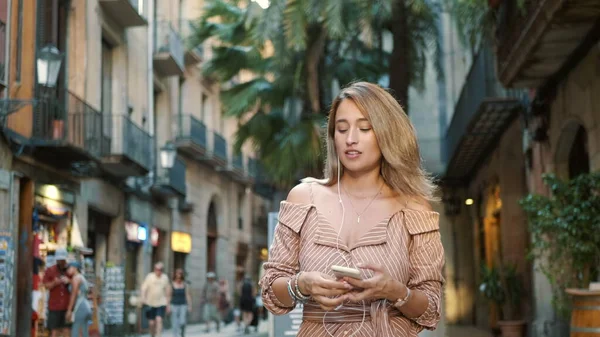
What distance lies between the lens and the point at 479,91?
19109 mm

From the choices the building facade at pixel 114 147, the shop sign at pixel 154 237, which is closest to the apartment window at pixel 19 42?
the building facade at pixel 114 147

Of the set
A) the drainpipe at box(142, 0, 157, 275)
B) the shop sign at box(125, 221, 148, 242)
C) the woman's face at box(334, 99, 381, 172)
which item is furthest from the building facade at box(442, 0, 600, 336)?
the shop sign at box(125, 221, 148, 242)

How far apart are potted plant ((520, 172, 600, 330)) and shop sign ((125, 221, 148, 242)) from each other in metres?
14.7

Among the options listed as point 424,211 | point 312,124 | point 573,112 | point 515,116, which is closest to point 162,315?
point 312,124

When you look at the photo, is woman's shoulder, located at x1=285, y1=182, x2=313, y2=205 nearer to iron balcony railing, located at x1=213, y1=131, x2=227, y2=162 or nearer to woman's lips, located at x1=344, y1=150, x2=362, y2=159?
woman's lips, located at x1=344, y1=150, x2=362, y2=159

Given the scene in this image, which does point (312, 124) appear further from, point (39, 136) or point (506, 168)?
point (39, 136)

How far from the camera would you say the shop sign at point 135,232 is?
2495cm

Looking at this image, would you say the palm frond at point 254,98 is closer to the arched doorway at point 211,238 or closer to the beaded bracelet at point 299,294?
the arched doorway at point 211,238

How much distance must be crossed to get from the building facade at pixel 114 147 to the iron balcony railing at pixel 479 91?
258 inches

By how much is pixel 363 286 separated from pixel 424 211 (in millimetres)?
425

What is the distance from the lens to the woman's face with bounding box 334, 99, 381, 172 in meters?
2.66

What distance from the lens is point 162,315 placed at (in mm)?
18859

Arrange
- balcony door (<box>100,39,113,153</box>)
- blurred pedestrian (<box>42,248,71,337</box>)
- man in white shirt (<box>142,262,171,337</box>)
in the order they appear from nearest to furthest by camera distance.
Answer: blurred pedestrian (<box>42,248,71,337</box>) < man in white shirt (<box>142,262,171,337</box>) < balcony door (<box>100,39,113,153</box>)

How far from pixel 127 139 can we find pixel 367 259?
67.3ft
